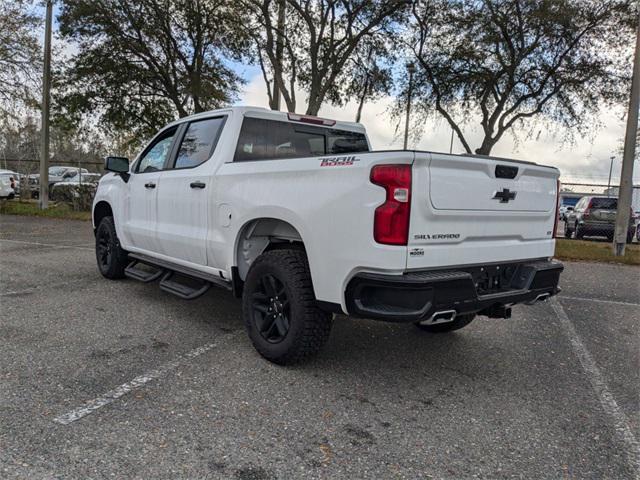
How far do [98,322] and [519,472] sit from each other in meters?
3.70

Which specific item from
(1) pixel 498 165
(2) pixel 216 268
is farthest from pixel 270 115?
(1) pixel 498 165

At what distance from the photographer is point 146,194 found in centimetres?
536

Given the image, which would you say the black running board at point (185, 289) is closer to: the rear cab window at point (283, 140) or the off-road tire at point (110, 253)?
the rear cab window at point (283, 140)

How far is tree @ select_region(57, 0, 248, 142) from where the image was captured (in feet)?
47.5

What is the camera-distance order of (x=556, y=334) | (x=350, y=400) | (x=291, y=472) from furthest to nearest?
(x=556, y=334), (x=350, y=400), (x=291, y=472)

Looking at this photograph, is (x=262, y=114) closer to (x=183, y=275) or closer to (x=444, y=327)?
(x=183, y=275)

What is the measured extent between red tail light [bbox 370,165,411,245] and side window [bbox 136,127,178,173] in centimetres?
303

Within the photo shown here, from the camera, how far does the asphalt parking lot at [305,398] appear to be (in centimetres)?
251

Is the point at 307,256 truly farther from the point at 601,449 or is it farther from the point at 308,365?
the point at 601,449

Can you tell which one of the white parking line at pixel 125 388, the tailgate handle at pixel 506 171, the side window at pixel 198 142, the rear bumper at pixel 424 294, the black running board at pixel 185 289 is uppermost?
the side window at pixel 198 142

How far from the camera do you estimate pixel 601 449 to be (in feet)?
9.07

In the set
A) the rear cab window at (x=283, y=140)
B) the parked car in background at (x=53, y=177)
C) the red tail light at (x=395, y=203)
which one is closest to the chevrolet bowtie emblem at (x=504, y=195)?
the red tail light at (x=395, y=203)

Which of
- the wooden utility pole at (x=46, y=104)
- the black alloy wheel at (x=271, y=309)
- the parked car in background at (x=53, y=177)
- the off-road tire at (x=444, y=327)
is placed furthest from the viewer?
the parked car in background at (x=53, y=177)

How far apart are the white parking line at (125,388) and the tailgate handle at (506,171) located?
8.39 feet
